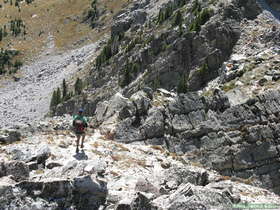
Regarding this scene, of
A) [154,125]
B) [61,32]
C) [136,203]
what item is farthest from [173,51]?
[61,32]

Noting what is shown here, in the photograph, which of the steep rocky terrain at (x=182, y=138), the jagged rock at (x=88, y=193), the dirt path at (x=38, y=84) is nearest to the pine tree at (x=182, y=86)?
the steep rocky terrain at (x=182, y=138)

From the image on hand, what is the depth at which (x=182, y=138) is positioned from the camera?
35562 mm

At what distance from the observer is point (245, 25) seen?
82750 mm

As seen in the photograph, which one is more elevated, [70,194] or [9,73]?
[70,194]

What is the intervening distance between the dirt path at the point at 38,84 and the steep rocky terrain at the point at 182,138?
1509 inches

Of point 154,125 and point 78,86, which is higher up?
point 154,125

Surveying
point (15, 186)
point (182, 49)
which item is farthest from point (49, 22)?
point (15, 186)

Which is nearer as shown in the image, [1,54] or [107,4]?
[1,54]

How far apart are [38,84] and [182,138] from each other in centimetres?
11435

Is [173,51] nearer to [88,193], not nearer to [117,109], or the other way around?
[117,109]

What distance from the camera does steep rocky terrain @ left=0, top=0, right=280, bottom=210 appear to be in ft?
59.9

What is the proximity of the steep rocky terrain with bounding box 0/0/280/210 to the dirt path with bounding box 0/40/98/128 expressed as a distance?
3834cm

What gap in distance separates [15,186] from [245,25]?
7163cm

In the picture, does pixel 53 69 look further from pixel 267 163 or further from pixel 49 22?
pixel 267 163
